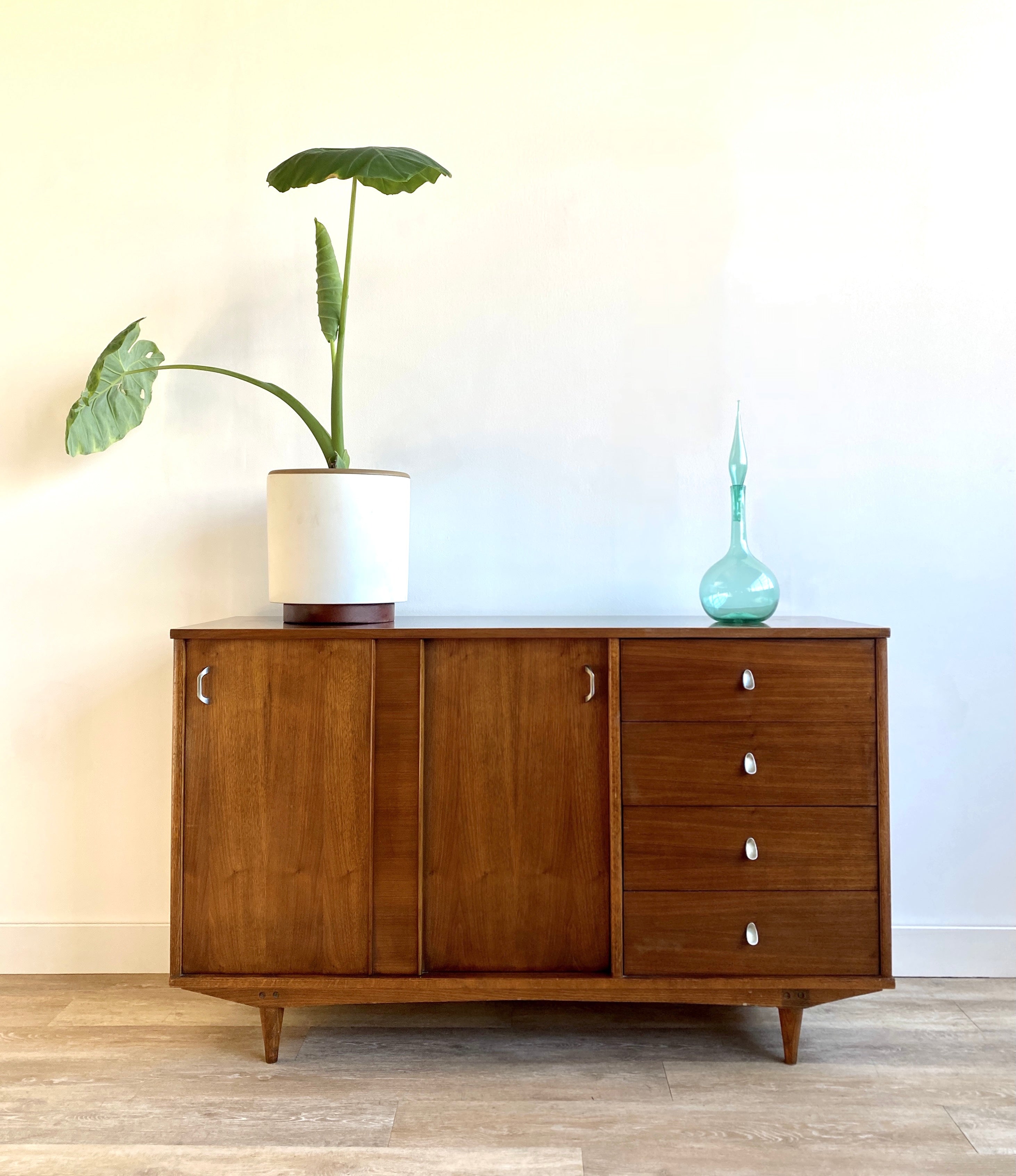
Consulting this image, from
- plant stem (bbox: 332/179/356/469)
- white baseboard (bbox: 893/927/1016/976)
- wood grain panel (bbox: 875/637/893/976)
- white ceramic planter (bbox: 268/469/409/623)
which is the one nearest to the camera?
wood grain panel (bbox: 875/637/893/976)

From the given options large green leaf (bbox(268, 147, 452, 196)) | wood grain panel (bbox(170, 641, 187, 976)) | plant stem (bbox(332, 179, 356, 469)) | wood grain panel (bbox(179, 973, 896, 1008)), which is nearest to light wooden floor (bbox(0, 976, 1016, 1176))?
wood grain panel (bbox(179, 973, 896, 1008))

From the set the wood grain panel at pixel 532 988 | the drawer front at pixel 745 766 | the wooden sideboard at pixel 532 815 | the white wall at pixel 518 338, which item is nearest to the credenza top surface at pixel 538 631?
the wooden sideboard at pixel 532 815

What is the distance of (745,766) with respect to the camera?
5.51 feet

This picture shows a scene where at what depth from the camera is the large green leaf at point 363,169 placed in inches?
67.2

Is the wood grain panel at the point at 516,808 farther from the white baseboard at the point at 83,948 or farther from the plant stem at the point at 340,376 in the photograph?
the white baseboard at the point at 83,948

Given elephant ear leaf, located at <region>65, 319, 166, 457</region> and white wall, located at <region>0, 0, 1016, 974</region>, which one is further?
white wall, located at <region>0, 0, 1016, 974</region>

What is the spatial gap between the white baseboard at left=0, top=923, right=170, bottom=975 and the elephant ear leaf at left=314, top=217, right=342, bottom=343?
1413 millimetres

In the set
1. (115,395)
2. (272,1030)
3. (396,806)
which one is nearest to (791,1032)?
(396,806)

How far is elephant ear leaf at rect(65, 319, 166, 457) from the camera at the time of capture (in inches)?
75.4

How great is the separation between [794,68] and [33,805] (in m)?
2.47

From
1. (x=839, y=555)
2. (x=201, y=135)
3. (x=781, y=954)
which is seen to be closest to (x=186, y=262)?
(x=201, y=135)

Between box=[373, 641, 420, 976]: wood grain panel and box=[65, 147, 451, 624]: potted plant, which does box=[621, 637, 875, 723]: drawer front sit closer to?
box=[373, 641, 420, 976]: wood grain panel

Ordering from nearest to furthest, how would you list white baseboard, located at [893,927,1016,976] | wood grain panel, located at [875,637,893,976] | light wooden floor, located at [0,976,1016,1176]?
light wooden floor, located at [0,976,1016,1176] < wood grain panel, located at [875,637,893,976] < white baseboard, located at [893,927,1016,976]

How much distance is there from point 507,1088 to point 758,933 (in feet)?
Answer: 1.71
